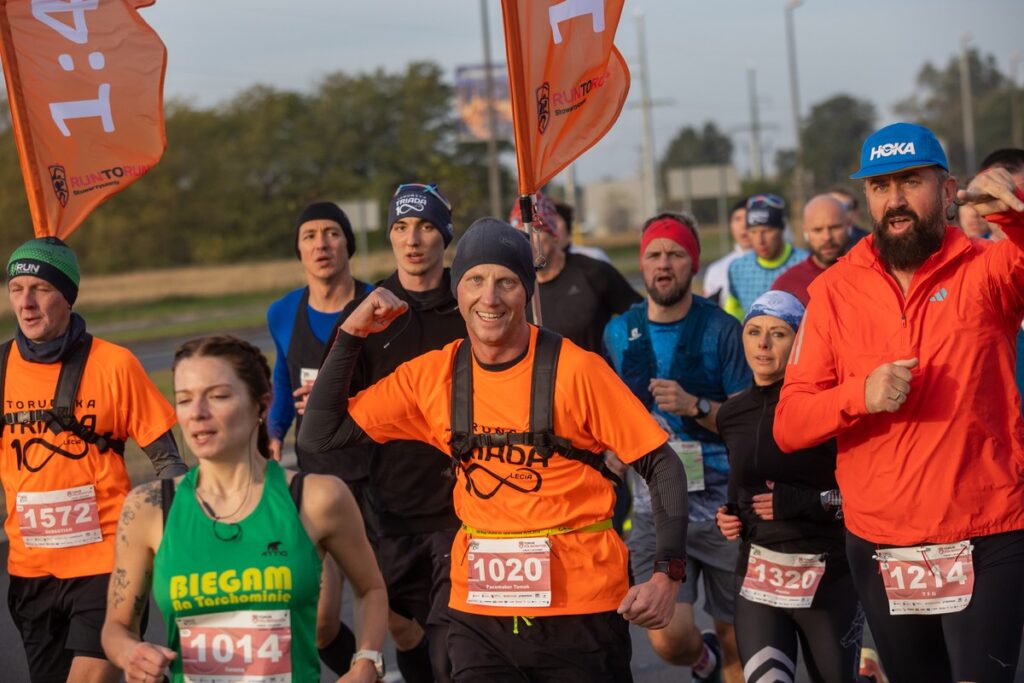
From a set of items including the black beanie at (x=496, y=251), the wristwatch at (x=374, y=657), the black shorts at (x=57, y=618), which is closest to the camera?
the wristwatch at (x=374, y=657)

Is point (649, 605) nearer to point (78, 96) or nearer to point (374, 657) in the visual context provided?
point (374, 657)

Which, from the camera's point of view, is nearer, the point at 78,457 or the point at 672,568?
the point at 672,568

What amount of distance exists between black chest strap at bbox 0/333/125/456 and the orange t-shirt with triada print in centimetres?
163

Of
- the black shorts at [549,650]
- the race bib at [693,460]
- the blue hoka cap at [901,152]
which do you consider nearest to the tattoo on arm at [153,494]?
the black shorts at [549,650]

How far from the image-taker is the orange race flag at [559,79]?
5.87 meters

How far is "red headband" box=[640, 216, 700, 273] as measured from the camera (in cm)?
700

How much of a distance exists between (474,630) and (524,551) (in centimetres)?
35

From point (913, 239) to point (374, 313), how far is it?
1.74m

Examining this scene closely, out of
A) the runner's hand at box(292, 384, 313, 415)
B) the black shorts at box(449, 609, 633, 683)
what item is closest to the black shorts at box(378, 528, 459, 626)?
the runner's hand at box(292, 384, 313, 415)

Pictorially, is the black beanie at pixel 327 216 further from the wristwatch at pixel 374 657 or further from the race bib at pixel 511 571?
the wristwatch at pixel 374 657

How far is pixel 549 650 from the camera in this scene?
441 centimetres

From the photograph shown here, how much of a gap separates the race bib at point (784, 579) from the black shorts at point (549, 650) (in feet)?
3.82

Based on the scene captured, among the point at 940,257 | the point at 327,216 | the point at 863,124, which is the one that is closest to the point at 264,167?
the point at 863,124

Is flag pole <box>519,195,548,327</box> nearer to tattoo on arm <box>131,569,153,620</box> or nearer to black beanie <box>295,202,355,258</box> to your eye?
black beanie <box>295,202,355,258</box>
